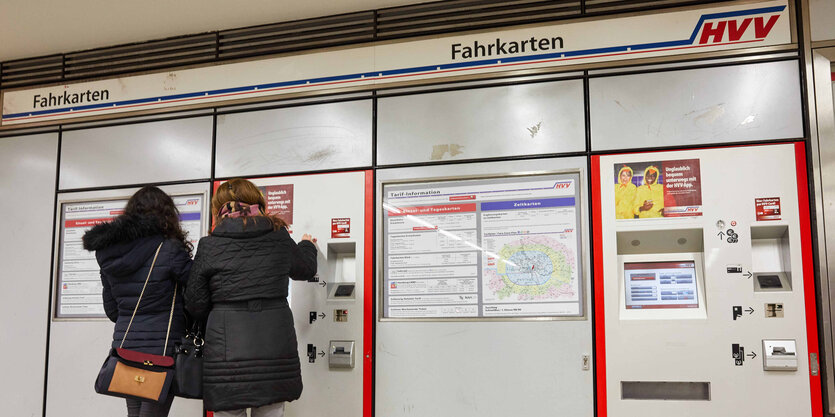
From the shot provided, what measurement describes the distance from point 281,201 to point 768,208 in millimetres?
2703

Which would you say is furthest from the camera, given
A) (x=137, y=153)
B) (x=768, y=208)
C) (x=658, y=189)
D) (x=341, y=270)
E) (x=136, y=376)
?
(x=137, y=153)

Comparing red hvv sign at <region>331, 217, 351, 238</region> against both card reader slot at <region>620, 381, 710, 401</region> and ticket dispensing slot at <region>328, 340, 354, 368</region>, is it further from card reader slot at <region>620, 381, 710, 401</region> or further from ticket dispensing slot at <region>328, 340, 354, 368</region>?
card reader slot at <region>620, 381, 710, 401</region>

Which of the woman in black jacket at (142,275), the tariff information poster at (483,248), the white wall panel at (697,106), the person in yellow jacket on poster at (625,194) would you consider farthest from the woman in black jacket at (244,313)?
the white wall panel at (697,106)

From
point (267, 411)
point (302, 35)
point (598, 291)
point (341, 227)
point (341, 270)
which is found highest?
point (302, 35)

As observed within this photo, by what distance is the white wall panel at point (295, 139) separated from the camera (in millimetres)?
4020

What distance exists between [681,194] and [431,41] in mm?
1648

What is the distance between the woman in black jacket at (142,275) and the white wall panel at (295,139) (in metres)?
1.16

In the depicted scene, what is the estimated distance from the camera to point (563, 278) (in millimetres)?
3584

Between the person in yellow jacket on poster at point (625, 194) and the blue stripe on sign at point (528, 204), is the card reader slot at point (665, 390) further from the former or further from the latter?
the blue stripe on sign at point (528, 204)

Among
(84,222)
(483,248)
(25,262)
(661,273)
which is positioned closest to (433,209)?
(483,248)

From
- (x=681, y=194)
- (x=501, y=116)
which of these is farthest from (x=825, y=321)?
(x=501, y=116)

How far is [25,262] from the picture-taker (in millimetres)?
4598

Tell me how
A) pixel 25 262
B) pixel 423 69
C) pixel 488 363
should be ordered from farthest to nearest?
pixel 25 262
pixel 423 69
pixel 488 363

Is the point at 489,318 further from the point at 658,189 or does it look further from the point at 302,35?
the point at 302,35
